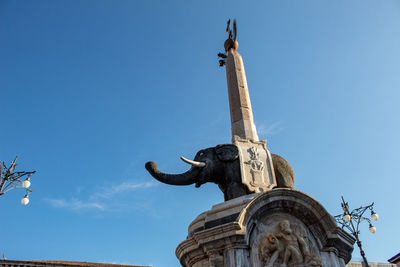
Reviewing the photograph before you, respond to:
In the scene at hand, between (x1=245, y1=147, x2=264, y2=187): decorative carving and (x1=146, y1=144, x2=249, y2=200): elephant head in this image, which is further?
(x1=245, y1=147, x2=264, y2=187): decorative carving

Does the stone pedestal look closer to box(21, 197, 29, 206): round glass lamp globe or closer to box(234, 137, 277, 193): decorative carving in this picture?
box(234, 137, 277, 193): decorative carving

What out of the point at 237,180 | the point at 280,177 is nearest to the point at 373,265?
the point at 280,177

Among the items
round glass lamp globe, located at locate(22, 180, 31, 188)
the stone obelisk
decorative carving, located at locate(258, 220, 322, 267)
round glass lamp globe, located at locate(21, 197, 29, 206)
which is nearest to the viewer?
decorative carving, located at locate(258, 220, 322, 267)

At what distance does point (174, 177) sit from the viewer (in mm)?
8023

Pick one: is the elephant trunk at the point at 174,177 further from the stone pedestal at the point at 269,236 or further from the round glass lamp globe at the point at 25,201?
the round glass lamp globe at the point at 25,201

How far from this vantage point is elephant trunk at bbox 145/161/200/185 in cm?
799

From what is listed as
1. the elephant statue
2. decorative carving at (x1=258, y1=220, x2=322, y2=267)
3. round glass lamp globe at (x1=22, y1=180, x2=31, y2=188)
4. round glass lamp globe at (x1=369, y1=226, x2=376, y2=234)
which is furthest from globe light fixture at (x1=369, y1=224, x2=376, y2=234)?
round glass lamp globe at (x1=22, y1=180, x2=31, y2=188)

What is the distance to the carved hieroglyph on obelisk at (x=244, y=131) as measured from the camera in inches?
324

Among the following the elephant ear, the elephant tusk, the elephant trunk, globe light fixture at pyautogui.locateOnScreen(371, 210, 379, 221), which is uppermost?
globe light fixture at pyautogui.locateOnScreen(371, 210, 379, 221)

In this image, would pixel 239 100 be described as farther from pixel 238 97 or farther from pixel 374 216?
pixel 374 216

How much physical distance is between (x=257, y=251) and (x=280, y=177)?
113 inches

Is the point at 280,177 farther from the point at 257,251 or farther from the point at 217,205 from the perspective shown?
the point at 257,251

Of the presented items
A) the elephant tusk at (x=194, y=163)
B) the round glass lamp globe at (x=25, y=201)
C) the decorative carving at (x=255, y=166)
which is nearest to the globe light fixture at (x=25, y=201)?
the round glass lamp globe at (x=25, y=201)

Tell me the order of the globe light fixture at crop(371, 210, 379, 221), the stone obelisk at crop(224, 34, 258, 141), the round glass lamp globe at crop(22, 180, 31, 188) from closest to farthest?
the stone obelisk at crop(224, 34, 258, 141) → the round glass lamp globe at crop(22, 180, 31, 188) → the globe light fixture at crop(371, 210, 379, 221)
